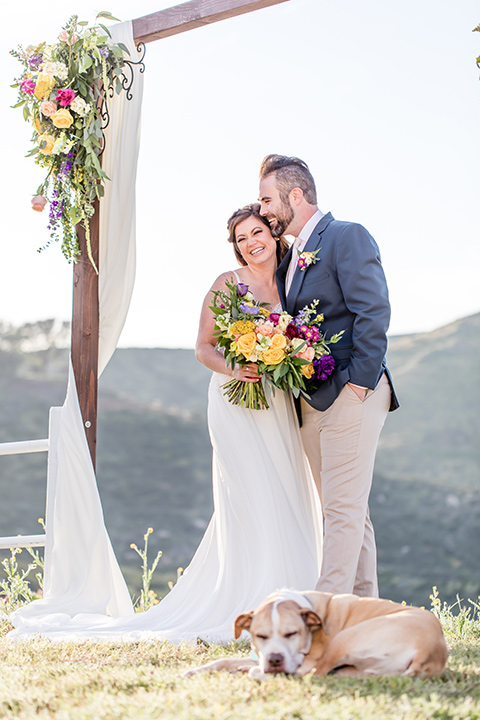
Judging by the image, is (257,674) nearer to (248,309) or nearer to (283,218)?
(248,309)

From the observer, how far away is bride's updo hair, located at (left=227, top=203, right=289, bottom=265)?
4436 mm

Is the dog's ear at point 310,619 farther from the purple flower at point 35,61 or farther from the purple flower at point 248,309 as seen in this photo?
the purple flower at point 35,61

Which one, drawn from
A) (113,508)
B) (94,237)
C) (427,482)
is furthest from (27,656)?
(427,482)

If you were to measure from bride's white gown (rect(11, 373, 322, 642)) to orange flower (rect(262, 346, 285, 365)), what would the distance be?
510 mm

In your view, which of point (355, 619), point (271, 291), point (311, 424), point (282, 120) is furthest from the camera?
point (282, 120)

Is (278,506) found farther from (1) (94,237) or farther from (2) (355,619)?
(1) (94,237)

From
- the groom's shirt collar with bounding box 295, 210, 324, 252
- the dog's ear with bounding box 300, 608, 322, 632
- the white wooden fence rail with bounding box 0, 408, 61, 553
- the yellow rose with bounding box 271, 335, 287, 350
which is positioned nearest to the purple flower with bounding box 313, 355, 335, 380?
the yellow rose with bounding box 271, 335, 287, 350

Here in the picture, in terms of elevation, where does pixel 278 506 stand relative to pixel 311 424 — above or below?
below

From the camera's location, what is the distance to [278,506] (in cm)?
421

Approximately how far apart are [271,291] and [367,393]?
0.94 metres

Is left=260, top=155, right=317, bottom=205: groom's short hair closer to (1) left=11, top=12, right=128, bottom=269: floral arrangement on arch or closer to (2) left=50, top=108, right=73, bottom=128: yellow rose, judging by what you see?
(1) left=11, top=12, right=128, bottom=269: floral arrangement on arch

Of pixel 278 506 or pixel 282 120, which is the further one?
pixel 282 120

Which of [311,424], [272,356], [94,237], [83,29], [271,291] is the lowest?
[311,424]

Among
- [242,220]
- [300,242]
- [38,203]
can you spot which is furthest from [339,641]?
[38,203]
